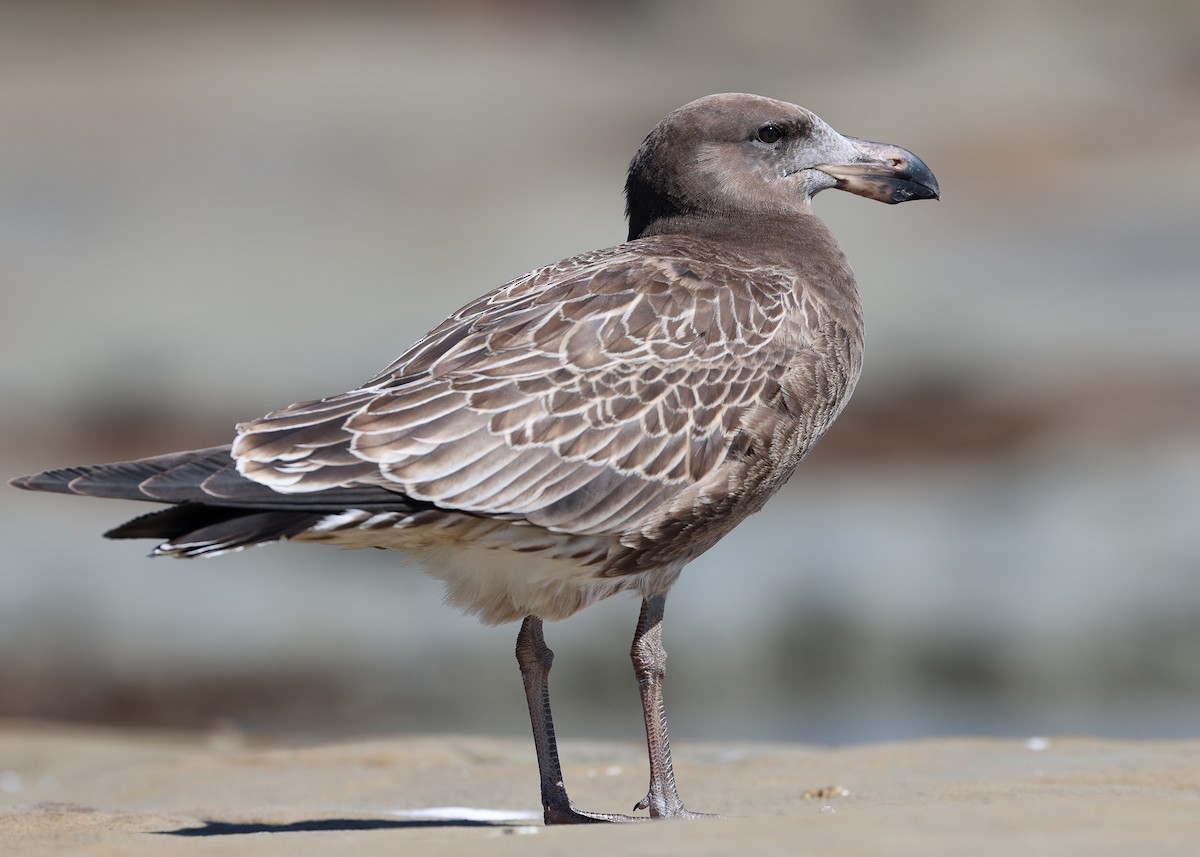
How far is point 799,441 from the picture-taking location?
7.09 meters

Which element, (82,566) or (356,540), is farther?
(82,566)

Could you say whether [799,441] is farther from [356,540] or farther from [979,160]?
[979,160]

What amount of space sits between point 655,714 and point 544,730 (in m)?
0.45

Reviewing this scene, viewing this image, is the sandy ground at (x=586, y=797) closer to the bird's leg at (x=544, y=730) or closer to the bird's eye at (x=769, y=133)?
the bird's leg at (x=544, y=730)

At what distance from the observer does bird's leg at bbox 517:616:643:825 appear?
22.9 ft

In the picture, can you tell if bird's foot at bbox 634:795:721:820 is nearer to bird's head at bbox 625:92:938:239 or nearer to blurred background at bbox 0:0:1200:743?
bird's head at bbox 625:92:938:239

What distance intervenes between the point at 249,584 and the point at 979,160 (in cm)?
1697

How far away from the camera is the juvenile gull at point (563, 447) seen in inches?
243

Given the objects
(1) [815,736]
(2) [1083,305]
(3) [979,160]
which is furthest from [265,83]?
(1) [815,736]

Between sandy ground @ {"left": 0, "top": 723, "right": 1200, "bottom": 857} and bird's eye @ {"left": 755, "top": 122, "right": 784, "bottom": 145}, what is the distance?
287cm

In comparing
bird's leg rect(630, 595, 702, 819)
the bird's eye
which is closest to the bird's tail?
bird's leg rect(630, 595, 702, 819)

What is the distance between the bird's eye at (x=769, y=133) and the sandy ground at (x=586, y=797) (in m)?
2.87

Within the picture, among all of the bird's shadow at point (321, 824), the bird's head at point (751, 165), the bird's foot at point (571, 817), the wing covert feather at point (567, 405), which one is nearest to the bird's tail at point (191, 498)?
the wing covert feather at point (567, 405)

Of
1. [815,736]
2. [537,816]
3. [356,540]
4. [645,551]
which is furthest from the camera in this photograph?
[815,736]
